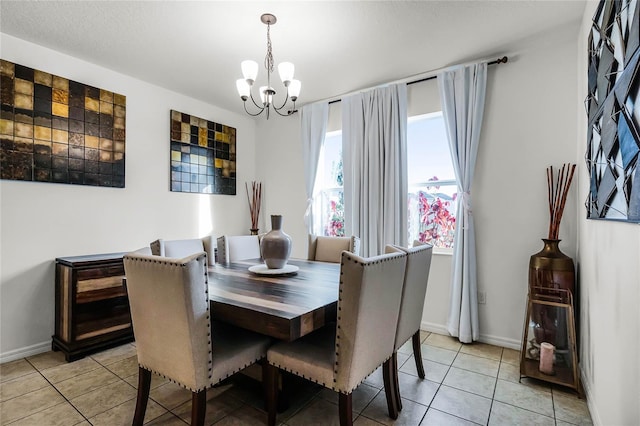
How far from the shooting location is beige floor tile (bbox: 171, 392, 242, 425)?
5.88ft

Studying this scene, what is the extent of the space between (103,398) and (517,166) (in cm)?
355

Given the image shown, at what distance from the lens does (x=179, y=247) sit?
2570mm

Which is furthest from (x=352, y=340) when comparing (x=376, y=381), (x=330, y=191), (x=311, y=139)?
(x=311, y=139)

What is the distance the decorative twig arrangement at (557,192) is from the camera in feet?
7.95

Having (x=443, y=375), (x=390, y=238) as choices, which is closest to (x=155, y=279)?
(x=443, y=375)

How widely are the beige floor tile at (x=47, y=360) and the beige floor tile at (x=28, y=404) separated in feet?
1.44

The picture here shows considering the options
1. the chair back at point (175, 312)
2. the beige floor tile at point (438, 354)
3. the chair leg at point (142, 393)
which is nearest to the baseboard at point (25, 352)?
the chair leg at point (142, 393)

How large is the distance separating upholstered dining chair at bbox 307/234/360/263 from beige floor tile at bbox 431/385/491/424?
4.18ft

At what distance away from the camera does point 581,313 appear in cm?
226

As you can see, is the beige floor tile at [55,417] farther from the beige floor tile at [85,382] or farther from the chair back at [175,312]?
the chair back at [175,312]

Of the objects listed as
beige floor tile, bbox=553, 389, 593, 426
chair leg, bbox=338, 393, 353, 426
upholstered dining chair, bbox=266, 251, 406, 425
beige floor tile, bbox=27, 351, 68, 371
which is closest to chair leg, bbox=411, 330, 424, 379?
upholstered dining chair, bbox=266, 251, 406, 425

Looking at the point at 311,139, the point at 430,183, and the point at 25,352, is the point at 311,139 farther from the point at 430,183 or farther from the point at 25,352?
the point at 25,352

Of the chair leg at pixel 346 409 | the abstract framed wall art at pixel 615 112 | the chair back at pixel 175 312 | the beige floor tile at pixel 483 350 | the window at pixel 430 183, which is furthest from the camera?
the window at pixel 430 183

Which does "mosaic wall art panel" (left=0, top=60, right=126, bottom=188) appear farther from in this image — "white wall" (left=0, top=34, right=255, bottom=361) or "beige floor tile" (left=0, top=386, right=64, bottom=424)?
"beige floor tile" (left=0, top=386, right=64, bottom=424)
